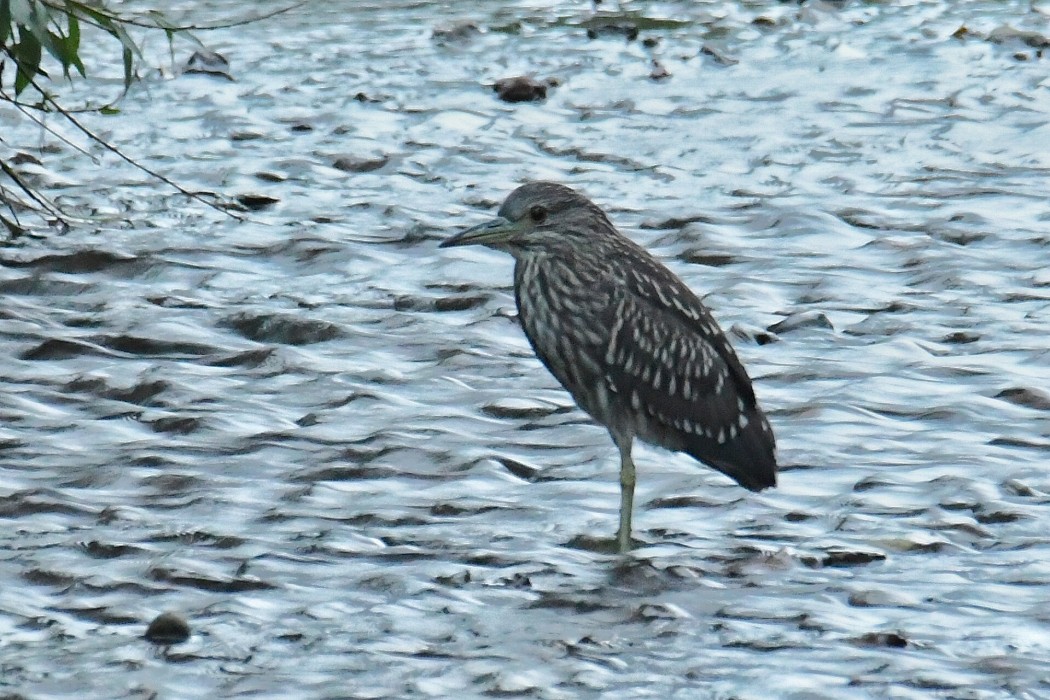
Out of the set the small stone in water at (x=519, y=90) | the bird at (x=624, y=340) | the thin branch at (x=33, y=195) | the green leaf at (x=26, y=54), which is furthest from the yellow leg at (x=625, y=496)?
the small stone in water at (x=519, y=90)

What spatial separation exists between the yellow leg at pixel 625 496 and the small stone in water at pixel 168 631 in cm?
148

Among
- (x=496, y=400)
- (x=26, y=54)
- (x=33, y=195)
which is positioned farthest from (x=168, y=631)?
(x=33, y=195)

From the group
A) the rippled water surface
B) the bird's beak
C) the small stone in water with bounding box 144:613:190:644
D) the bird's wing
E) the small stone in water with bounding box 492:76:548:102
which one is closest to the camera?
the small stone in water with bounding box 144:613:190:644

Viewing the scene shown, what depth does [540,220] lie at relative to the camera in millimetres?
6844

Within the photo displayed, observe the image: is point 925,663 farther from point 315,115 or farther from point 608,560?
Answer: point 315,115

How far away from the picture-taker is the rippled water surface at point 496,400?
5449 millimetres

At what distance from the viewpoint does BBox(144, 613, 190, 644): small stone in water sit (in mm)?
5324

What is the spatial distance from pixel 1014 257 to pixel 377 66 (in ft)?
18.8

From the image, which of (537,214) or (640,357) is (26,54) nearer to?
(537,214)

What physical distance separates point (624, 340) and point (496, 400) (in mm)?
1127

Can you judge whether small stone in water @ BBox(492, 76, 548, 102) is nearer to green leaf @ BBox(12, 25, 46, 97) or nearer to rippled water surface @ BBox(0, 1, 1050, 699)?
rippled water surface @ BBox(0, 1, 1050, 699)

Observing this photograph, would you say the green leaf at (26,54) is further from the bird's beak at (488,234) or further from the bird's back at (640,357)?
the bird's back at (640,357)

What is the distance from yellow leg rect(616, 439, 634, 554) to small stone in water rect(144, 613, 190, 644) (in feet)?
4.86

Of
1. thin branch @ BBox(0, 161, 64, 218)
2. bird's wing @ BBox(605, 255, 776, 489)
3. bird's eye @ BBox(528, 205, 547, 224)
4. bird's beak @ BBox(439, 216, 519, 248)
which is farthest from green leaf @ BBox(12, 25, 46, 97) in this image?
bird's wing @ BBox(605, 255, 776, 489)
